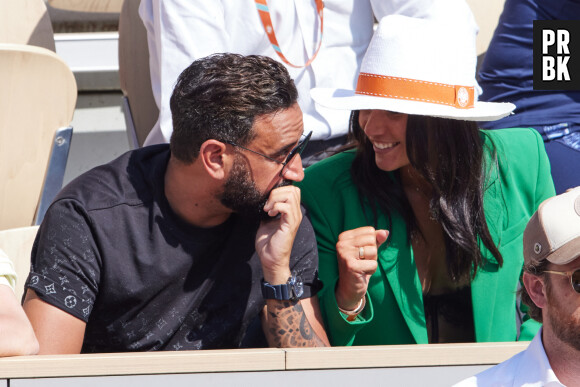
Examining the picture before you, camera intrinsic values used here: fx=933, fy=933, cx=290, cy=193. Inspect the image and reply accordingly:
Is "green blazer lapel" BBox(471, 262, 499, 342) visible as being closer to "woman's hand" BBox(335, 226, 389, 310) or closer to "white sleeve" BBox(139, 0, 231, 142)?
"woman's hand" BBox(335, 226, 389, 310)

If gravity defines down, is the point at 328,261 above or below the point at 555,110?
below

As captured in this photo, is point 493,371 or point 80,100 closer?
point 493,371

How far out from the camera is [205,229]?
6.96 feet

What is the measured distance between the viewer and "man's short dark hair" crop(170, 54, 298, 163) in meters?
2.11

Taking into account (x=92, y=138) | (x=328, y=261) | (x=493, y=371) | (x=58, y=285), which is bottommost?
(x=92, y=138)

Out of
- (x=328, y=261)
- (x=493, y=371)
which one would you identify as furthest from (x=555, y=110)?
(x=493, y=371)

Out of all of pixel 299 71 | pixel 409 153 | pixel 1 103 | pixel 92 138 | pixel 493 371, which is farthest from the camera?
pixel 92 138

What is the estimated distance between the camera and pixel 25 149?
2584 millimetres

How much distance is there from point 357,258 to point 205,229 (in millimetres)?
351

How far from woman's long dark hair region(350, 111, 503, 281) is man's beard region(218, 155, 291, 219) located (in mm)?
320

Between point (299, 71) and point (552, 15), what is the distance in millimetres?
753

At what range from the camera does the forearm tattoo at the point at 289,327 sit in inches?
81.1

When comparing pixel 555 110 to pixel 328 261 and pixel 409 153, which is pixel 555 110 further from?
pixel 328 261

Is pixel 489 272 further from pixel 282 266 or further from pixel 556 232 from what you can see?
pixel 556 232
